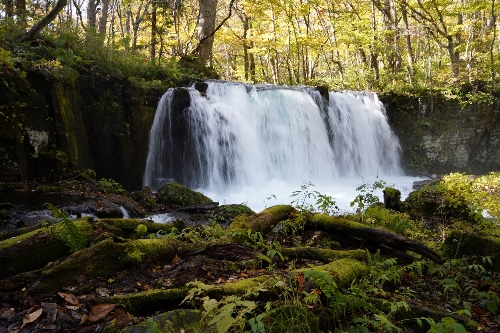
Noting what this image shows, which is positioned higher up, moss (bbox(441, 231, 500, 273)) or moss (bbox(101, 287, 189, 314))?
moss (bbox(101, 287, 189, 314))

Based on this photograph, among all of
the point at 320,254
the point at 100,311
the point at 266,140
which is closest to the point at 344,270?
the point at 320,254

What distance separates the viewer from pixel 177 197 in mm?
8945

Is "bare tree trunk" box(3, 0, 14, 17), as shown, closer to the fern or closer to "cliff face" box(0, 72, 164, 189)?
"cliff face" box(0, 72, 164, 189)

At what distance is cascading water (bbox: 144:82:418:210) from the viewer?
12.3 metres

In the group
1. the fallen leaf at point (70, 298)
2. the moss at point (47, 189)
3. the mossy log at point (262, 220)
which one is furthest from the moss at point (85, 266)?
the moss at point (47, 189)

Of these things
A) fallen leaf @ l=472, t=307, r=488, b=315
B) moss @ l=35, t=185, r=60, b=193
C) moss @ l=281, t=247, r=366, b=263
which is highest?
moss @ l=35, t=185, r=60, b=193

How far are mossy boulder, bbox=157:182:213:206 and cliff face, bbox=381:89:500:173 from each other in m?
13.6

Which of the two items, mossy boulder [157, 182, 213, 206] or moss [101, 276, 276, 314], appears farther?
mossy boulder [157, 182, 213, 206]

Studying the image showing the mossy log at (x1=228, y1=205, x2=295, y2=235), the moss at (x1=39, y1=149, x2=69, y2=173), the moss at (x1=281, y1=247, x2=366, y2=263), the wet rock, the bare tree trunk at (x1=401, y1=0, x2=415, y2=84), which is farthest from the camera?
the bare tree trunk at (x1=401, y1=0, x2=415, y2=84)

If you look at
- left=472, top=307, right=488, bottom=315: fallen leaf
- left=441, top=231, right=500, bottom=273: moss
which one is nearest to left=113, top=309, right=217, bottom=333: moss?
left=472, top=307, right=488, bottom=315: fallen leaf

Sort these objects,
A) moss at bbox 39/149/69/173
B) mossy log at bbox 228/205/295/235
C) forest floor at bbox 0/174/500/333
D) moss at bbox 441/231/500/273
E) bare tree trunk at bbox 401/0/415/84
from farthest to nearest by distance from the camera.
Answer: bare tree trunk at bbox 401/0/415/84, moss at bbox 39/149/69/173, mossy log at bbox 228/205/295/235, moss at bbox 441/231/500/273, forest floor at bbox 0/174/500/333

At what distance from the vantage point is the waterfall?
1228 centimetres

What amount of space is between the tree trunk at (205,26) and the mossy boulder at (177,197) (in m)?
9.63

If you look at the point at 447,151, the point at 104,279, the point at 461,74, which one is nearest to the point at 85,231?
the point at 104,279
